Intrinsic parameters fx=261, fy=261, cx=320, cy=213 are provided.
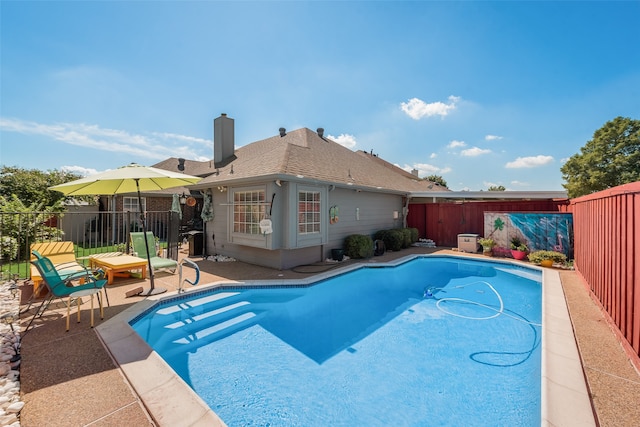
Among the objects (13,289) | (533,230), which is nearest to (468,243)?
(533,230)

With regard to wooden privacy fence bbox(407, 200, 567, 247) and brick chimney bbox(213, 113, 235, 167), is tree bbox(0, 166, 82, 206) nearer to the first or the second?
brick chimney bbox(213, 113, 235, 167)

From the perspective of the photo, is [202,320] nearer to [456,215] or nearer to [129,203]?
[456,215]

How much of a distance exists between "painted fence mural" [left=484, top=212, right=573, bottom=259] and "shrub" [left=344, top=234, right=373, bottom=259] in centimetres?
614

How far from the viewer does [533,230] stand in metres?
11.2

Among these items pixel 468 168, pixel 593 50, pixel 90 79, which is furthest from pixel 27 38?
pixel 468 168

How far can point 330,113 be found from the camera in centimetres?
1490

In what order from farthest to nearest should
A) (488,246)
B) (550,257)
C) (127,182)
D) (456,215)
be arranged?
(456,215), (488,246), (550,257), (127,182)

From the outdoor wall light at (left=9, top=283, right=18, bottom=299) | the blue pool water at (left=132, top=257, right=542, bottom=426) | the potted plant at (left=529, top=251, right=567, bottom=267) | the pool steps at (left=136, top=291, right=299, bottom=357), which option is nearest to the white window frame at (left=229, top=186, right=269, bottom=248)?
the blue pool water at (left=132, top=257, right=542, bottom=426)

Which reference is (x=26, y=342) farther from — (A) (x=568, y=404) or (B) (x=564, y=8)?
(B) (x=564, y=8)

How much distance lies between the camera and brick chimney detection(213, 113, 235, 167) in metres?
14.3

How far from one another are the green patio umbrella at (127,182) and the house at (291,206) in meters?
2.50

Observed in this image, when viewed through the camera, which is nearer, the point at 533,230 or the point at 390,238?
the point at 533,230

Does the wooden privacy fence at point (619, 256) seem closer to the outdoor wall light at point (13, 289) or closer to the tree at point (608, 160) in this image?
the outdoor wall light at point (13, 289)

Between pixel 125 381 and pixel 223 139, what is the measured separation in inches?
522
